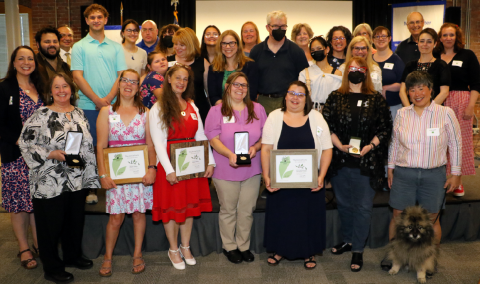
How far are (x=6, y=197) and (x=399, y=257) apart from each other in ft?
10.3

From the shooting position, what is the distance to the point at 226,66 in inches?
139

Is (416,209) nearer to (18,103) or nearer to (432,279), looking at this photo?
Answer: (432,279)

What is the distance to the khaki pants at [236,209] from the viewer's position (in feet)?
10.4

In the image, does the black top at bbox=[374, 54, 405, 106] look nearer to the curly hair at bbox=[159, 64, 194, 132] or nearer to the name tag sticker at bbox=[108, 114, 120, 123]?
the curly hair at bbox=[159, 64, 194, 132]

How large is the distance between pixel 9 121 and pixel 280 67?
2.36 metres

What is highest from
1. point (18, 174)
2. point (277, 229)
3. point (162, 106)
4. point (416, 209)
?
point (162, 106)

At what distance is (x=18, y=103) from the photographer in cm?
305

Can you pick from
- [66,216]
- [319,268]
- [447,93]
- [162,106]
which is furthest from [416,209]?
[66,216]

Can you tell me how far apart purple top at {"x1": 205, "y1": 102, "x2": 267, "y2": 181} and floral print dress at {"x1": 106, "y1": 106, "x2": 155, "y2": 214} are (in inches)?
21.3

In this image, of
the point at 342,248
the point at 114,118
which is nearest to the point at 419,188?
the point at 342,248

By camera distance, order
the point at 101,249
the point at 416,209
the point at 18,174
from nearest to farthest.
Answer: the point at 416,209 → the point at 18,174 → the point at 101,249

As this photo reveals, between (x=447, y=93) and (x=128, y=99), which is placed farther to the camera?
(x=447, y=93)

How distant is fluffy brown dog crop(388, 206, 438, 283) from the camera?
2.88m

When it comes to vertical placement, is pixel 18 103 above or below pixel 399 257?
above
